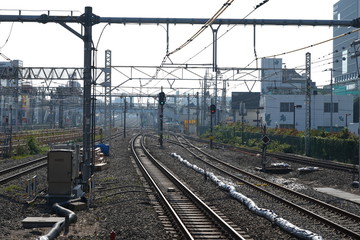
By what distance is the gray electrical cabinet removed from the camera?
51.1ft

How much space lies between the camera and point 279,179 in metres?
24.5

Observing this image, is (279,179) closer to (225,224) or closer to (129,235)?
(225,224)

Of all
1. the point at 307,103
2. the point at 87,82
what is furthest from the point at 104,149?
the point at 87,82

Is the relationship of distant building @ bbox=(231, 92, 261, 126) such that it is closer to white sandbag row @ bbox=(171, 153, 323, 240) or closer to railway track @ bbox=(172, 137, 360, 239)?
railway track @ bbox=(172, 137, 360, 239)

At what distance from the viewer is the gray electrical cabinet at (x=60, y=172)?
51.1ft

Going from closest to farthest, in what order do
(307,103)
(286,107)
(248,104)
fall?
(307,103) < (286,107) < (248,104)

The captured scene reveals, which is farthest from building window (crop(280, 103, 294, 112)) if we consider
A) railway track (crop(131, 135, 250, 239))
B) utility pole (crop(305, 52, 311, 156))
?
railway track (crop(131, 135, 250, 239))

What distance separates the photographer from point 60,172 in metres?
15.7

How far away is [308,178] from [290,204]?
10116 millimetres

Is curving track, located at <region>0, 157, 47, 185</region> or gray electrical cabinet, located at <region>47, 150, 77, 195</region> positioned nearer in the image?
gray electrical cabinet, located at <region>47, 150, 77, 195</region>

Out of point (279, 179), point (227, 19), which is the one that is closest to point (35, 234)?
point (227, 19)

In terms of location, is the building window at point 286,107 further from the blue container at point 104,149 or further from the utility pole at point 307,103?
the blue container at point 104,149

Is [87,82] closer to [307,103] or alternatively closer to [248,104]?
[307,103]

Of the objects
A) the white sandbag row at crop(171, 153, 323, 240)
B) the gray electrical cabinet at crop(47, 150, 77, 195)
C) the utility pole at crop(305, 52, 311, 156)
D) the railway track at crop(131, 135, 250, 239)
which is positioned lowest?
the railway track at crop(131, 135, 250, 239)
